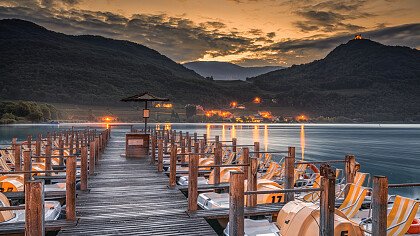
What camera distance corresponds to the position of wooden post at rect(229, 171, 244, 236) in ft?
22.2

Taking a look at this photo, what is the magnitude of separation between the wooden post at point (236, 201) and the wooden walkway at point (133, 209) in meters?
0.77

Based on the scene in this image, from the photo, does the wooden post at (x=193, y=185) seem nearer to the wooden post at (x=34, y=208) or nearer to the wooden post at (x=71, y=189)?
the wooden post at (x=71, y=189)

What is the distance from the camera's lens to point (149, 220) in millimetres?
8414

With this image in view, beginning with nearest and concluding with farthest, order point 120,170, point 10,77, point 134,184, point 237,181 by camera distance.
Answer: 1. point 237,181
2. point 134,184
3. point 120,170
4. point 10,77

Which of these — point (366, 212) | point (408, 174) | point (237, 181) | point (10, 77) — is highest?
point (10, 77)

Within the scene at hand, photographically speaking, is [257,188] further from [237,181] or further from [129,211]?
[237,181]

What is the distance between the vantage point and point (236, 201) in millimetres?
6828

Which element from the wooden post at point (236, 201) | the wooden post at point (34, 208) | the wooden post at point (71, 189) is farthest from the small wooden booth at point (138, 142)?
the wooden post at point (34, 208)

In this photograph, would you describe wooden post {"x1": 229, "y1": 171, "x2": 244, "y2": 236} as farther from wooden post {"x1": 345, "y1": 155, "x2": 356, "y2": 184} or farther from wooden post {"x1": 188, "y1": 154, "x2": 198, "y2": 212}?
wooden post {"x1": 345, "y1": 155, "x2": 356, "y2": 184}

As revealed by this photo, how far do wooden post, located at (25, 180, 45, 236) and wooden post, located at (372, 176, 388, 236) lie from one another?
17.7 ft

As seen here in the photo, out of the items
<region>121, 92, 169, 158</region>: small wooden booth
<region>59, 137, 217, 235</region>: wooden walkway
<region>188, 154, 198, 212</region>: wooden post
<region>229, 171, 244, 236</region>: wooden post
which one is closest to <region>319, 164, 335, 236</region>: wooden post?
<region>229, 171, 244, 236</region>: wooden post

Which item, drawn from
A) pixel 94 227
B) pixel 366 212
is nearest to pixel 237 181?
pixel 94 227

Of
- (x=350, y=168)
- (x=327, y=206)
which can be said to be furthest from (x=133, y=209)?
(x=350, y=168)

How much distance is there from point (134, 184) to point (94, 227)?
4720 mm
